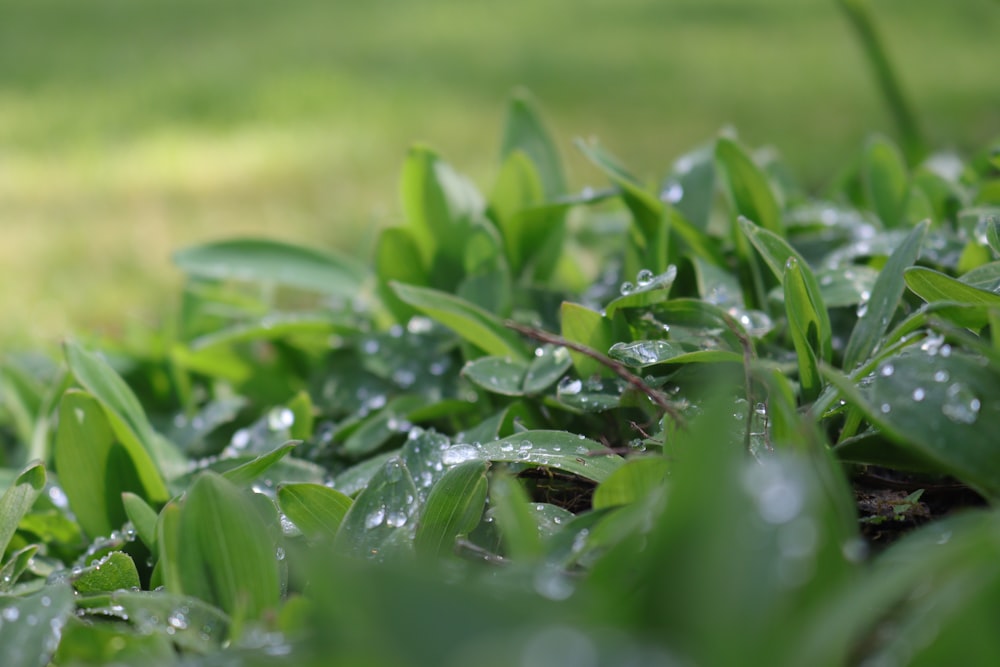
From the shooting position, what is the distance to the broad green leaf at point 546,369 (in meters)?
1.12

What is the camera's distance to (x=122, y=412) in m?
1.22

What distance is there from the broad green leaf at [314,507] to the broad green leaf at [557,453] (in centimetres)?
15

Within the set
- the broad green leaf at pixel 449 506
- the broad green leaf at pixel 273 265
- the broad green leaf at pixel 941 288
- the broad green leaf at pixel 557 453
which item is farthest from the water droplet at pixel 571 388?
the broad green leaf at pixel 273 265

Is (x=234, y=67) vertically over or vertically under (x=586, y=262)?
over

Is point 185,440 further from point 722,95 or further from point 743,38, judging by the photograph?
point 743,38

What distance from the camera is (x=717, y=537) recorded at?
496 millimetres

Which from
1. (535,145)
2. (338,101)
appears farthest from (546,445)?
(338,101)

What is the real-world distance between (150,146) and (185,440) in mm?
3954

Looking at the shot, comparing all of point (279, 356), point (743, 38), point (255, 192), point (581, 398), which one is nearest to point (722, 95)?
point (743, 38)

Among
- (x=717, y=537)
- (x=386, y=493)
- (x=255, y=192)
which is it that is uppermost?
(x=717, y=537)

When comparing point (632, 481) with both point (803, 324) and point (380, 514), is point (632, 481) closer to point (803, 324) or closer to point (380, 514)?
point (380, 514)

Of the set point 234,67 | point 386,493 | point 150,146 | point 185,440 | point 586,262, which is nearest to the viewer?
point 386,493

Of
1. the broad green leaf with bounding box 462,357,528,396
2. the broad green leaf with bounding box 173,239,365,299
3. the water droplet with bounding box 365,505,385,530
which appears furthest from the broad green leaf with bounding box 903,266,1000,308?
the broad green leaf with bounding box 173,239,365,299

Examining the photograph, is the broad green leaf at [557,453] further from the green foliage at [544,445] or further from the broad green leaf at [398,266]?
the broad green leaf at [398,266]
